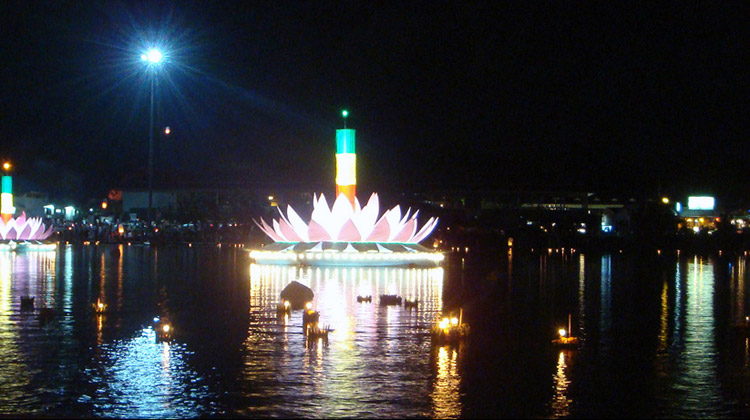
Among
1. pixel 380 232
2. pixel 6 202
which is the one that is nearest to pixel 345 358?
pixel 380 232

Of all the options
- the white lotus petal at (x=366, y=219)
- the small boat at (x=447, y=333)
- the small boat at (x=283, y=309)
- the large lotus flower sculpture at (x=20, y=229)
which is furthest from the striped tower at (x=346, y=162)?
the small boat at (x=447, y=333)

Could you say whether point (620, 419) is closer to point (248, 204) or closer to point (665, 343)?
point (665, 343)

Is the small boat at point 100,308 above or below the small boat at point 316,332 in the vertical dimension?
above

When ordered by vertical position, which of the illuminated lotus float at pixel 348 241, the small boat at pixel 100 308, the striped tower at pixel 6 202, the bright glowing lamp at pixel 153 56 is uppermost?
the bright glowing lamp at pixel 153 56

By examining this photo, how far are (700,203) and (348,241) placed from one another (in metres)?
48.5

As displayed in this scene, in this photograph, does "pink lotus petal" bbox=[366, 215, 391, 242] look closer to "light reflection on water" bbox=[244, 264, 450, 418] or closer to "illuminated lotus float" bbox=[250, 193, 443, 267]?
"illuminated lotus float" bbox=[250, 193, 443, 267]

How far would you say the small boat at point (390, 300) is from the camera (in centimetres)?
1903

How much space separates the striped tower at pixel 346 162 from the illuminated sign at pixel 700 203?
144 feet

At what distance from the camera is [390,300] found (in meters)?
19.2

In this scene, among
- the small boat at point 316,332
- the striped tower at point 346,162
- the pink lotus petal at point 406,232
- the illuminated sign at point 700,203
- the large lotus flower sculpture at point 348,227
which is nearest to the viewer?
the small boat at point 316,332

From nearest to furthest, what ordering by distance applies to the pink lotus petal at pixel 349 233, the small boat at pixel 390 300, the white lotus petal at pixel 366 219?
the small boat at pixel 390 300, the pink lotus petal at pixel 349 233, the white lotus petal at pixel 366 219

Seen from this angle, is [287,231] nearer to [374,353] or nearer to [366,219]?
[366,219]

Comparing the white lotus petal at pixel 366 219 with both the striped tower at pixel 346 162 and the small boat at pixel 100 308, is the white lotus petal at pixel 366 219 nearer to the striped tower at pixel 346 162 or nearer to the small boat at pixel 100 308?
the striped tower at pixel 346 162

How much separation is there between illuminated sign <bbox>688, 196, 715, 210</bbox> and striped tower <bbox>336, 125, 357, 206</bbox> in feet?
144
